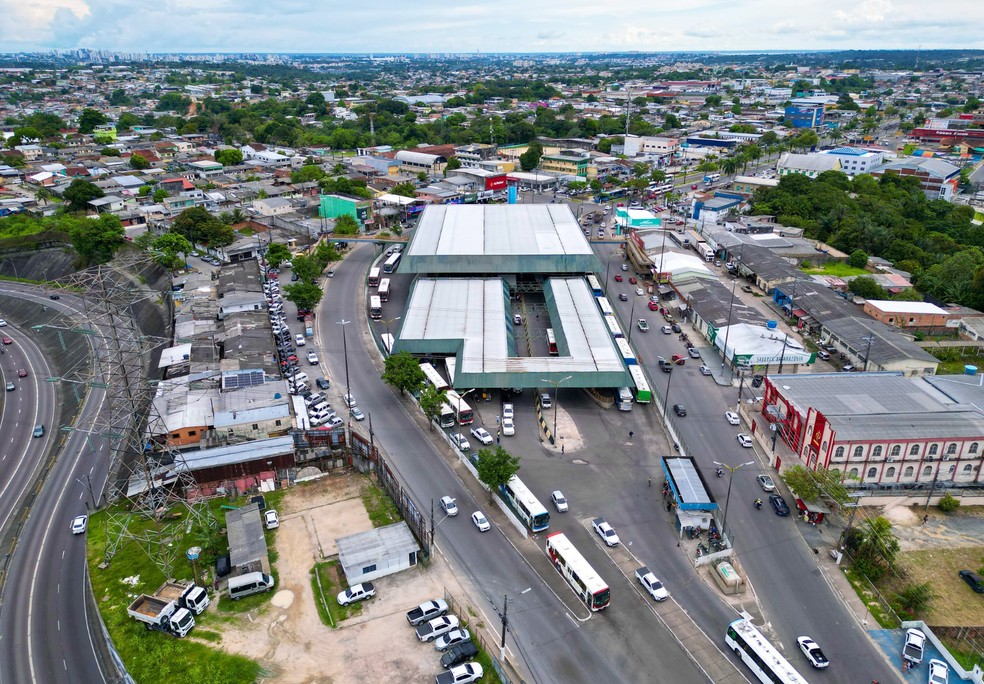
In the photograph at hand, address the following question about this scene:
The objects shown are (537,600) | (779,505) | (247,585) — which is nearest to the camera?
(537,600)

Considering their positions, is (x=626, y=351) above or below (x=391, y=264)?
below

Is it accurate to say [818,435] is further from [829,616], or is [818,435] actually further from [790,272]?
[790,272]

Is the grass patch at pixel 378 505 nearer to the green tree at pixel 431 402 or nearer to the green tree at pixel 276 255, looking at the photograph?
the green tree at pixel 431 402

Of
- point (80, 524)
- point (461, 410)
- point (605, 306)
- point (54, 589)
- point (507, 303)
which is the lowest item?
point (54, 589)

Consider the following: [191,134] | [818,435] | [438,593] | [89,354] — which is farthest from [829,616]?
[191,134]

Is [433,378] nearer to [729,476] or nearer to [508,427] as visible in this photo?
[508,427]

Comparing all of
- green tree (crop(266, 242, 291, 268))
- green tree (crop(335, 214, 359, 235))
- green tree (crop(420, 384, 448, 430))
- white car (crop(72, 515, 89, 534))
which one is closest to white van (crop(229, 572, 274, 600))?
white car (crop(72, 515, 89, 534))

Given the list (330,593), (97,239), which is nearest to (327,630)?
(330,593)

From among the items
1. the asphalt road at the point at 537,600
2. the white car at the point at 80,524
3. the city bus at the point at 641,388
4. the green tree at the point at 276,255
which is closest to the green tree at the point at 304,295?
the green tree at the point at 276,255
